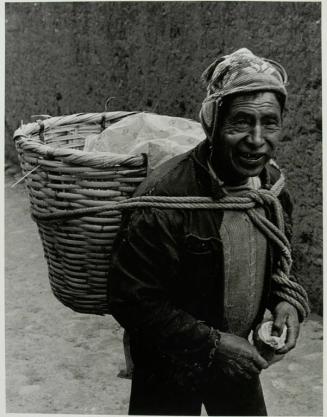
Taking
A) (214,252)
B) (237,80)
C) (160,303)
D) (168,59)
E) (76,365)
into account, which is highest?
(168,59)

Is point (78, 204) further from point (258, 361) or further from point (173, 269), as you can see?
point (258, 361)

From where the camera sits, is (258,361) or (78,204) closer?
(258,361)

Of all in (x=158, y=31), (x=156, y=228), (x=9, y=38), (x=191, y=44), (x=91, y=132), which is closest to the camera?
(x=156, y=228)

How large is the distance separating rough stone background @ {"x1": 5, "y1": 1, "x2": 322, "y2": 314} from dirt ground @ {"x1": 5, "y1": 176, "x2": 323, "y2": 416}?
0.55 meters

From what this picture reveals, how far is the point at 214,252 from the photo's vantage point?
4.99 ft

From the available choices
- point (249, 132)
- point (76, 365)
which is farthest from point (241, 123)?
point (76, 365)

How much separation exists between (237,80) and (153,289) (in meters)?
0.57

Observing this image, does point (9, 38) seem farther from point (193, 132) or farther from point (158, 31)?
point (193, 132)

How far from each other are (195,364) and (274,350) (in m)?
0.22

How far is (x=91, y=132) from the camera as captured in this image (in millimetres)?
2402

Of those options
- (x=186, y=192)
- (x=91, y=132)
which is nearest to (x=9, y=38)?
(x=91, y=132)

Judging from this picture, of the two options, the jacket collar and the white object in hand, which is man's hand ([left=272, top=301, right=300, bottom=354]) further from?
the jacket collar

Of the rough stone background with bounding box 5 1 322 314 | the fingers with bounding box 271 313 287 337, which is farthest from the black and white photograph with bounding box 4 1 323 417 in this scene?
the rough stone background with bounding box 5 1 322 314

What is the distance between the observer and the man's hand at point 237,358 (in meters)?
1.53
